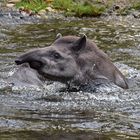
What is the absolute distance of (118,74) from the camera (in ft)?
37.3

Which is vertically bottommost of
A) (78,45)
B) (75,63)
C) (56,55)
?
(75,63)

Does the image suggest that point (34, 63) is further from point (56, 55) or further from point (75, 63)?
point (75, 63)

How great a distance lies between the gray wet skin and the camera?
10.7m

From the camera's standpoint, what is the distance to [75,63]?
36.1 ft

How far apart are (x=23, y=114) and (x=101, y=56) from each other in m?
3.02

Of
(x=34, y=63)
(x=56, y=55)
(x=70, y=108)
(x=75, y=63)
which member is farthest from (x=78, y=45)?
(x=70, y=108)

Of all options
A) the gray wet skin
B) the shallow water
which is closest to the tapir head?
the gray wet skin

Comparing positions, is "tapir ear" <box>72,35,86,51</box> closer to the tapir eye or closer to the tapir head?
the tapir head

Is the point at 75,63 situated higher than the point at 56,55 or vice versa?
the point at 56,55

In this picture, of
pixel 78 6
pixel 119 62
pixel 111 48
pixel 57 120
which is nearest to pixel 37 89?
pixel 57 120

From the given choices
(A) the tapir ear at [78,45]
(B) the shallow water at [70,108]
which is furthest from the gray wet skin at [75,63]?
(B) the shallow water at [70,108]

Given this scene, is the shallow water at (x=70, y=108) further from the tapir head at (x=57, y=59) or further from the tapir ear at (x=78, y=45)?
the tapir ear at (x=78, y=45)

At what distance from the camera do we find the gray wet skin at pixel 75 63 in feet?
35.1

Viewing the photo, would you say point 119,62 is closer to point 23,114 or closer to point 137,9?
point 23,114
